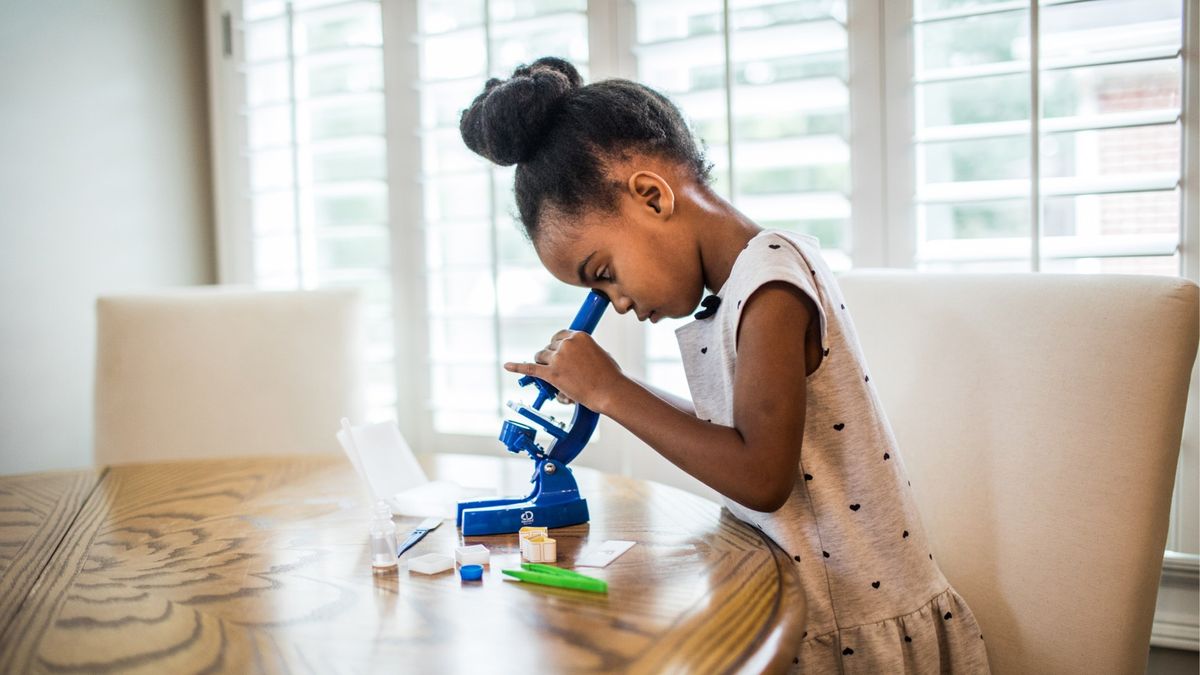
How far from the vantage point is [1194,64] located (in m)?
1.50

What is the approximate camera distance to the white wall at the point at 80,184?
2.02 m

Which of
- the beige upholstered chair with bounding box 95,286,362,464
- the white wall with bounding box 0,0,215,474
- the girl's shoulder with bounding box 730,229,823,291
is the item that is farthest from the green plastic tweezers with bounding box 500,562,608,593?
the white wall with bounding box 0,0,215,474

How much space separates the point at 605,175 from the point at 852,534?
518 millimetres

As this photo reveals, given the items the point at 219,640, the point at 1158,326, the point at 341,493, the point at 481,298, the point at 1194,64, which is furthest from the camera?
the point at 481,298

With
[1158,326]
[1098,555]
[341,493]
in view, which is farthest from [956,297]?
[341,493]

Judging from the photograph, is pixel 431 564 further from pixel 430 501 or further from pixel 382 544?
pixel 430 501

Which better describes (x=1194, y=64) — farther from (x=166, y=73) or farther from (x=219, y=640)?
(x=166, y=73)

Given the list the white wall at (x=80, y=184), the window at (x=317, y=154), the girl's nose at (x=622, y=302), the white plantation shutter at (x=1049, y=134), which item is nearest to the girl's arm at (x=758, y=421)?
the girl's nose at (x=622, y=302)

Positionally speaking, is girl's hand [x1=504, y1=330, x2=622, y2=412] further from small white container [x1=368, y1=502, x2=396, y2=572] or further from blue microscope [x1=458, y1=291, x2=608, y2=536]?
small white container [x1=368, y1=502, x2=396, y2=572]

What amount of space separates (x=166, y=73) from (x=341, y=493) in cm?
157

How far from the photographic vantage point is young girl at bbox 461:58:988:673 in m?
1.00

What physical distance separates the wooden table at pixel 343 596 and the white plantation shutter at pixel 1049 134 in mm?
850

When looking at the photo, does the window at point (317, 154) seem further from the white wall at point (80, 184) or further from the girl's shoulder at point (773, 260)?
the girl's shoulder at point (773, 260)

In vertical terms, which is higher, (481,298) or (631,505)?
(481,298)
